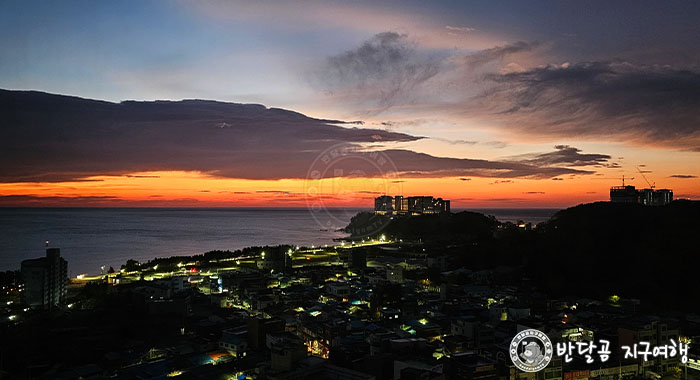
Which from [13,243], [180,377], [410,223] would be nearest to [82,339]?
[180,377]

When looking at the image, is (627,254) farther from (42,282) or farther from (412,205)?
(412,205)

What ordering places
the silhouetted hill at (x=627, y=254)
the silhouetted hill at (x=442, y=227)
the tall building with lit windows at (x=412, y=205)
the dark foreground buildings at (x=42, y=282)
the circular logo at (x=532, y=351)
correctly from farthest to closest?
the tall building with lit windows at (x=412, y=205) < the silhouetted hill at (x=442, y=227) < the silhouetted hill at (x=627, y=254) < the dark foreground buildings at (x=42, y=282) < the circular logo at (x=532, y=351)

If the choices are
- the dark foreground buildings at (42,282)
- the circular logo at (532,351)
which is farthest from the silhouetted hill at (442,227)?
the circular logo at (532,351)

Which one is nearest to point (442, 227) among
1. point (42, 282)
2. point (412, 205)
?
point (412, 205)

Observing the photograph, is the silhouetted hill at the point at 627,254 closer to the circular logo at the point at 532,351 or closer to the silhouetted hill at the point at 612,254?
the silhouetted hill at the point at 612,254

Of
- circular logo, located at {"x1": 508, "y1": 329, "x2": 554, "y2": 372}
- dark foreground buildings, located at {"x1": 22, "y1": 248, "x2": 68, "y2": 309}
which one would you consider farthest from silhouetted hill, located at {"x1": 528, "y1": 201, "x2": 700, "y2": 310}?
dark foreground buildings, located at {"x1": 22, "y1": 248, "x2": 68, "y2": 309}

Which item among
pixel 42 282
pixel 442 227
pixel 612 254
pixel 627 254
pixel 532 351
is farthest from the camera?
pixel 442 227
